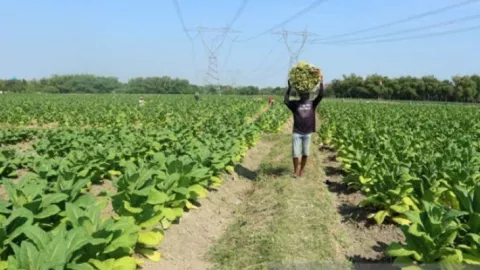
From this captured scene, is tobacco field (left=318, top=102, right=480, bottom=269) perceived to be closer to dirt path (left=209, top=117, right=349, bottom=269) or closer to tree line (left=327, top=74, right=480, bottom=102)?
dirt path (left=209, top=117, right=349, bottom=269)

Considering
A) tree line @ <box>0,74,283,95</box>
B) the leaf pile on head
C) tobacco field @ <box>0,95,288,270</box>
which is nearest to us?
tobacco field @ <box>0,95,288,270</box>

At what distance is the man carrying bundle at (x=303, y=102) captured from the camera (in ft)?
26.7

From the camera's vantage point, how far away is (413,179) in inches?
227

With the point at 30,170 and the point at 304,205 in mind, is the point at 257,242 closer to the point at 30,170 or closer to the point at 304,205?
the point at 304,205

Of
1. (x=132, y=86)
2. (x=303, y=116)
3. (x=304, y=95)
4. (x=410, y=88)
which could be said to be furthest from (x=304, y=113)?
(x=132, y=86)

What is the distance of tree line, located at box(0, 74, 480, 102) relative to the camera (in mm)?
84938

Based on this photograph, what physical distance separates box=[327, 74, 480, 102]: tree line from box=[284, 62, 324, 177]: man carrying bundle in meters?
80.8

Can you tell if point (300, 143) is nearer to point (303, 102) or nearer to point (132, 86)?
point (303, 102)

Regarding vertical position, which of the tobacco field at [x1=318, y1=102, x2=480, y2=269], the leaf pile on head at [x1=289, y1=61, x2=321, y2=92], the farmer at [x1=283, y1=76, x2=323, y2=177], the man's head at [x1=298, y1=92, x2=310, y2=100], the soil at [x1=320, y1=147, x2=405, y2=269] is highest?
the leaf pile on head at [x1=289, y1=61, x2=321, y2=92]

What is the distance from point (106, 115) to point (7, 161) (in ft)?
55.3

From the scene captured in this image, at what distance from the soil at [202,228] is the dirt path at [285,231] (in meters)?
0.15

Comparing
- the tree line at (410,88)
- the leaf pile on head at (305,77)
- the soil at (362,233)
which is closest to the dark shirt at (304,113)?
the leaf pile on head at (305,77)

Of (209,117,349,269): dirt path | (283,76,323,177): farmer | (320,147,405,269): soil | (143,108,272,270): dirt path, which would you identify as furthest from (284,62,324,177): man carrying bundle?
(143,108,272,270): dirt path

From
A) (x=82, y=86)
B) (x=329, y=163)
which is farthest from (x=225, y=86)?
(x=329, y=163)
